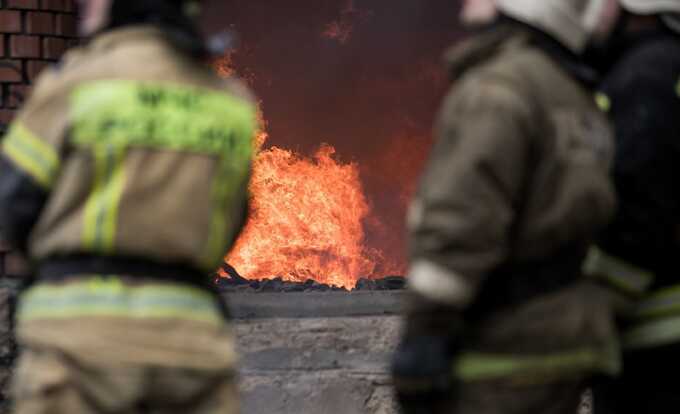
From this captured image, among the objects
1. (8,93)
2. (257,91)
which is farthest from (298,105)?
(8,93)

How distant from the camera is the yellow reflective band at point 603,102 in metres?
3.15

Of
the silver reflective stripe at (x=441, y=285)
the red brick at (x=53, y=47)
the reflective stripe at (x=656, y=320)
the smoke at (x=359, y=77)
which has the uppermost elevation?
the silver reflective stripe at (x=441, y=285)

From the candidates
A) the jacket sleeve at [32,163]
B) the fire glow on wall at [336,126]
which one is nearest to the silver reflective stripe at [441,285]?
the jacket sleeve at [32,163]

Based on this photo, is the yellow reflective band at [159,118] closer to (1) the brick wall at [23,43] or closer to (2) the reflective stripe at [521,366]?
(2) the reflective stripe at [521,366]

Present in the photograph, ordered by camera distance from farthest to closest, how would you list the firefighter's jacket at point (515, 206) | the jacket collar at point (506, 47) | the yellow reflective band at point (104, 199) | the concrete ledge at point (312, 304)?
the concrete ledge at point (312, 304) → the jacket collar at point (506, 47) → the firefighter's jacket at point (515, 206) → the yellow reflective band at point (104, 199)

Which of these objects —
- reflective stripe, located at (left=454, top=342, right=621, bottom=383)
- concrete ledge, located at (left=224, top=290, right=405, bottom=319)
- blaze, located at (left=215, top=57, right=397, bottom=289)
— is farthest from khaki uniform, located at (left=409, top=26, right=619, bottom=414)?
blaze, located at (left=215, top=57, right=397, bottom=289)

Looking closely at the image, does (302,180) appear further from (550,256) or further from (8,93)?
(550,256)

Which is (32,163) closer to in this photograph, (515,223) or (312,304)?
(515,223)

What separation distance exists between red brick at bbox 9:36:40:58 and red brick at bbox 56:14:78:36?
0.13m

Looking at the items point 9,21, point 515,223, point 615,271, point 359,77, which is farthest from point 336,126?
point 515,223

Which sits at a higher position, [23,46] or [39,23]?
[39,23]

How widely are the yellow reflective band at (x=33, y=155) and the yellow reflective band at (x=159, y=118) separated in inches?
3.0

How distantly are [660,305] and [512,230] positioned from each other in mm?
714

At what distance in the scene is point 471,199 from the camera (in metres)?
2.63
